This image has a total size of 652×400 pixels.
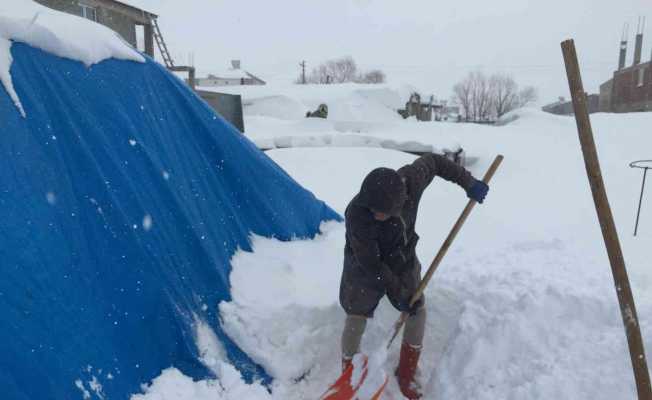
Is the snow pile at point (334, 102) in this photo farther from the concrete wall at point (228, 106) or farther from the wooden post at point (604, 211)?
the wooden post at point (604, 211)

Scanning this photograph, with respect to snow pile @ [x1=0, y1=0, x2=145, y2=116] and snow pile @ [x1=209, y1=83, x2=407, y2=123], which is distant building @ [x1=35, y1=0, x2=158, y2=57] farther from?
snow pile @ [x1=0, y1=0, x2=145, y2=116]

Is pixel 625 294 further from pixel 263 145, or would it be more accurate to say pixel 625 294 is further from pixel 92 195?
pixel 263 145

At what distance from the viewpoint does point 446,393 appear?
236 centimetres

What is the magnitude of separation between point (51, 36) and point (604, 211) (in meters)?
2.23

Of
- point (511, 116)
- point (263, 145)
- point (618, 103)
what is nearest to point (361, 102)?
point (511, 116)

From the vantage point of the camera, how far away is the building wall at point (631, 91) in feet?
86.5

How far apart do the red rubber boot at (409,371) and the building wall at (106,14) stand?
12.8 m

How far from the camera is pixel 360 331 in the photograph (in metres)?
2.42

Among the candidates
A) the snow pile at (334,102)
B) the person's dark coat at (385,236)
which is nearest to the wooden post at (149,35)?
the snow pile at (334,102)

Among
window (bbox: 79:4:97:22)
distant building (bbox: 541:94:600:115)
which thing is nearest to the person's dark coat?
window (bbox: 79:4:97:22)

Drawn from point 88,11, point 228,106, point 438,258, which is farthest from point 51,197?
point 88,11

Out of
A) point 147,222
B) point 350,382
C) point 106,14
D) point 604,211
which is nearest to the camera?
point 604,211

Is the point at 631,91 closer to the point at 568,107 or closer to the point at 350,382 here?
the point at 568,107

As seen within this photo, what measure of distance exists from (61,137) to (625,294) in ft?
7.01
